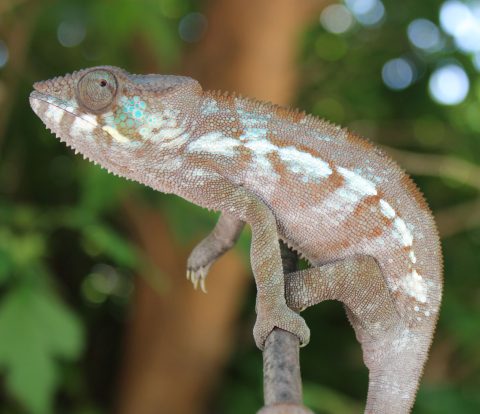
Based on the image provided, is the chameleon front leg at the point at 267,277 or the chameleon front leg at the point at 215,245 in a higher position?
the chameleon front leg at the point at 215,245

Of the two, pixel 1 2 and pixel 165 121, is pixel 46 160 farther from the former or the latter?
pixel 165 121

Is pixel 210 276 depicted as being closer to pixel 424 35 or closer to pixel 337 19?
pixel 424 35

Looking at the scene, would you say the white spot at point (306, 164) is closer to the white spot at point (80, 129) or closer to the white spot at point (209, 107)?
the white spot at point (209, 107)

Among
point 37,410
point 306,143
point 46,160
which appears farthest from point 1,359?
point 46,160

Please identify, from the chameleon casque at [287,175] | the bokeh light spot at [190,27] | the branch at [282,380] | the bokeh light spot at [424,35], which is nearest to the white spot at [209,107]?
the chameleon casque at [287,175]

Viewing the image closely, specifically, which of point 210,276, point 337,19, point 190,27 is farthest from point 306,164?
point 337,19

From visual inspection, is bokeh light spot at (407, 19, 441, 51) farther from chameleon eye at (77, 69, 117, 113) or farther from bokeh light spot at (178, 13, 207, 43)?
chameleon eye at (77, 69, 117, 113)
